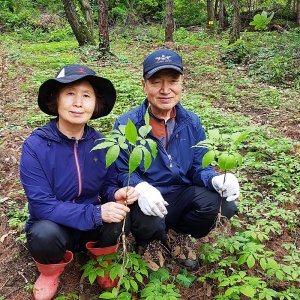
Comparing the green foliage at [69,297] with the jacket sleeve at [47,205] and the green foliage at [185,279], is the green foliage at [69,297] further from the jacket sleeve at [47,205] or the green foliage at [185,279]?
the green foliage at [185,279]

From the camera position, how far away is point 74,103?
96.2 inches

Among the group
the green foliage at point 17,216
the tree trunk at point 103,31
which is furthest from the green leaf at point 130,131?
the tree trunk at point 103,31

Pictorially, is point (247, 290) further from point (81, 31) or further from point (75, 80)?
point (81, 31)

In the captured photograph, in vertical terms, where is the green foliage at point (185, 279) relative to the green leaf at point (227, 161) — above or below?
below

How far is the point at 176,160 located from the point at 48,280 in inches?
47.9

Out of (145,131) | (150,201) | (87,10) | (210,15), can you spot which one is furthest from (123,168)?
(210,15)

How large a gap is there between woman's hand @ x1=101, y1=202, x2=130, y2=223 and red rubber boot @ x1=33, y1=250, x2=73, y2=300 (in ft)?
1.26

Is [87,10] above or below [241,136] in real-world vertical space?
below

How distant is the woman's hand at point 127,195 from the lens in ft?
7.89

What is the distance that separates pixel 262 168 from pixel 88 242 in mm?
2540

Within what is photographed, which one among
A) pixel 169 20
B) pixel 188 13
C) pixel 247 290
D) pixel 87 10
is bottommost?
pixel 188 13

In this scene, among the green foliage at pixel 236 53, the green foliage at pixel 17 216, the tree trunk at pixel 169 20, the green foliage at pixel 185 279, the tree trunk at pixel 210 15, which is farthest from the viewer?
the tree trunk at pixel 210 15

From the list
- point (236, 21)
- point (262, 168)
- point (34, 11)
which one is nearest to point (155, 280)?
point (262, 168)

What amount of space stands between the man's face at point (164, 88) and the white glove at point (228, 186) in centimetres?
64
